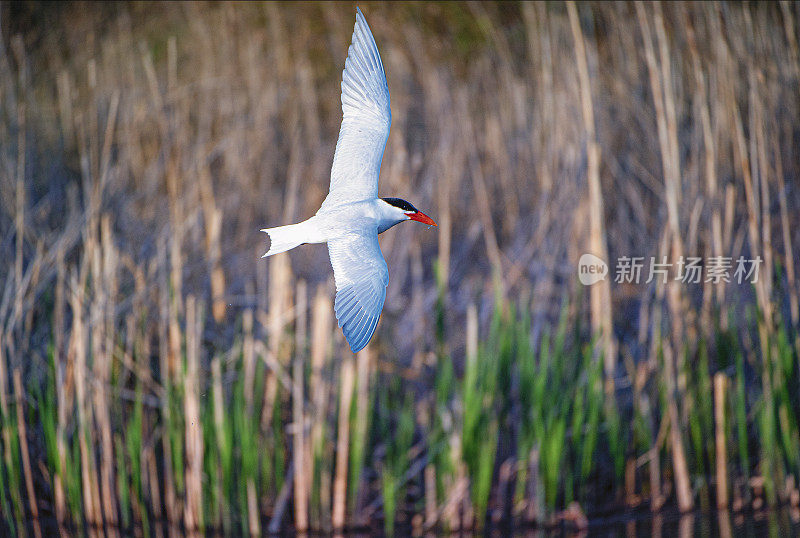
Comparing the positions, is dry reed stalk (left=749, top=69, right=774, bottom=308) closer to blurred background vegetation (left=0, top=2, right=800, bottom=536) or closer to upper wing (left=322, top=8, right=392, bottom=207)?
blurred background vegetation (left=0, top=2, right=800, bottom=536)

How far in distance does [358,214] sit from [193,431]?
142 centimetres

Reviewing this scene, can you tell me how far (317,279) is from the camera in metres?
4.18

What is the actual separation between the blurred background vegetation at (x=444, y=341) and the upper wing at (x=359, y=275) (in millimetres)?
1096

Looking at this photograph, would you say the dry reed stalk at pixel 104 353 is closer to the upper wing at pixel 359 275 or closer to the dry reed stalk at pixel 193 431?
the dry reed stalk at pixel 193 431

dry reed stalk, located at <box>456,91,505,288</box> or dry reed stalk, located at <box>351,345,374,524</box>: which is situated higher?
dry reed stalk, located at <box>456,91,505,288</box>

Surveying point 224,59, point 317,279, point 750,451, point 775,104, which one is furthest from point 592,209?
point 224,59

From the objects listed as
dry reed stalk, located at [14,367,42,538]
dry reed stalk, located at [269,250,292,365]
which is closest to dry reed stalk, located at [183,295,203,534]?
dry reed stalk, located at [269,250,292,365]

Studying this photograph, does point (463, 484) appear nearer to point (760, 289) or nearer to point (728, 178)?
point (760, 289)

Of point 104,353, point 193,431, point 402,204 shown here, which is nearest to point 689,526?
point 193,431

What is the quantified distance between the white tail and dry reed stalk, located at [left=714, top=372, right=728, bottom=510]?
1958mm

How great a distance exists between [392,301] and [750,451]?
61.0 inches

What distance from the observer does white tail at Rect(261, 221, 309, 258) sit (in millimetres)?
1686

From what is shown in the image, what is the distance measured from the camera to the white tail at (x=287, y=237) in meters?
1.69

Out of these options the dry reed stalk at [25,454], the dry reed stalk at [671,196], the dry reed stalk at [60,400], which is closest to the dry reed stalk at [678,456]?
the dry reed stalk at [671,196]
